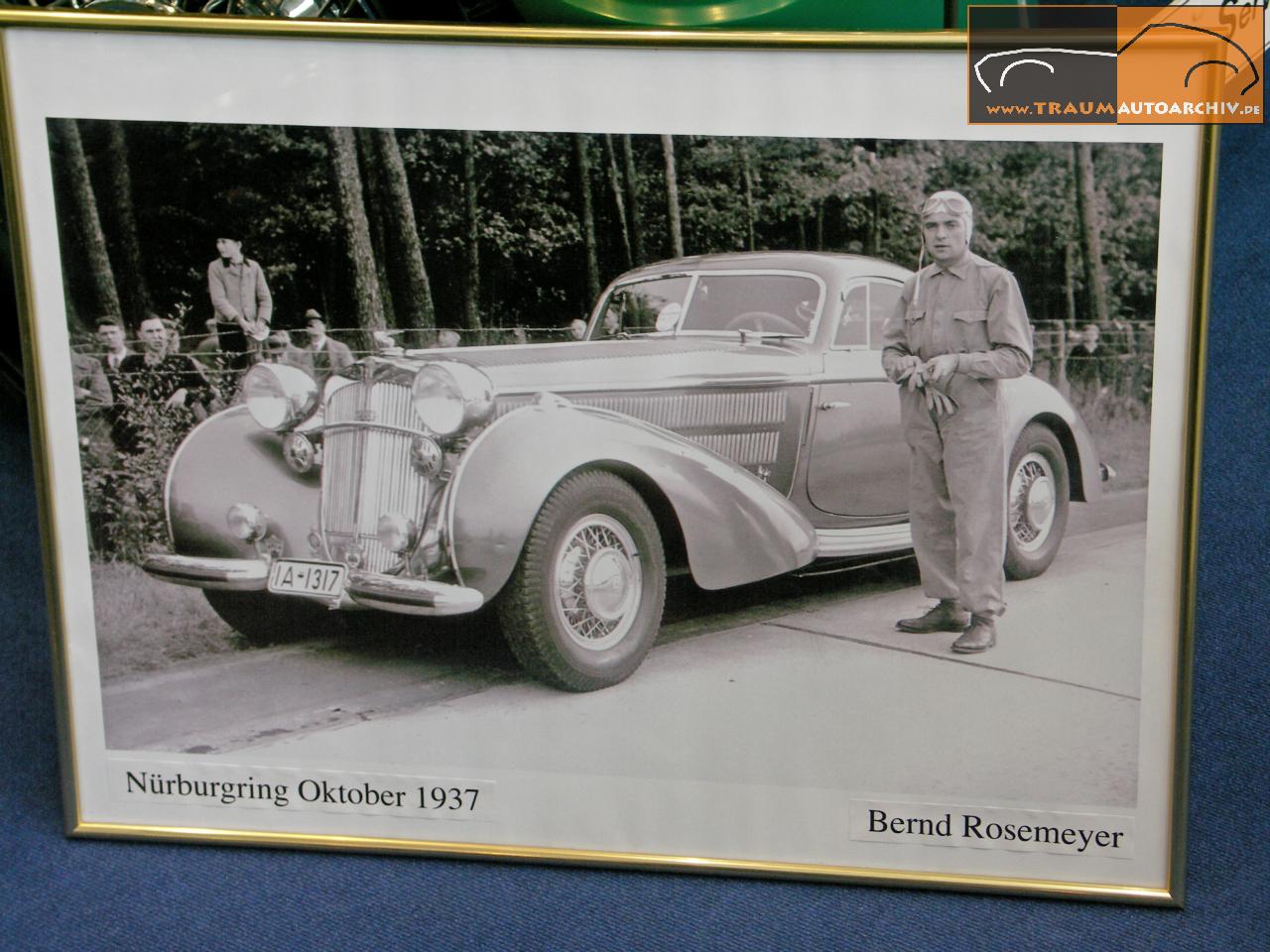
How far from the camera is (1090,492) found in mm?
1081

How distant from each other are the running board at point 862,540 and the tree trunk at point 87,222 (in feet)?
2.77

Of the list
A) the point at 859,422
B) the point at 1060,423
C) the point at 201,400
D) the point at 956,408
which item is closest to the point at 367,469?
the point at 201,400

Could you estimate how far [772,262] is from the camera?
3.60 ft

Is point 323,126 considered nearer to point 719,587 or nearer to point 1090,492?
point 719,587

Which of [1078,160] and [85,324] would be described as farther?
[85,324]

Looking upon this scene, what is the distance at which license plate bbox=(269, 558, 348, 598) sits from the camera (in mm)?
1174

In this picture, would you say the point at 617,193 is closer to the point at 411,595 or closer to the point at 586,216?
the point at 586,216

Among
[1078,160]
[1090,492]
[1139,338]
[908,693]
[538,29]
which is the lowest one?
[908,693]

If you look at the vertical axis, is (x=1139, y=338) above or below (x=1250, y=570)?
above

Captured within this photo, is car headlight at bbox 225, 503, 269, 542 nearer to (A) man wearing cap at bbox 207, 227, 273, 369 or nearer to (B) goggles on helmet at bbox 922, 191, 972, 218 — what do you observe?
(A) man wearing cap at bbox 207, 227, 273, 369

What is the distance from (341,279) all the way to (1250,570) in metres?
1.11

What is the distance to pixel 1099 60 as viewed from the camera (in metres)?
0.98

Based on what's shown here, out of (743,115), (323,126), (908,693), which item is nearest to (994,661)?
(908,693)

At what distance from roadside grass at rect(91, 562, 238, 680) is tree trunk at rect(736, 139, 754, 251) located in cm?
78
